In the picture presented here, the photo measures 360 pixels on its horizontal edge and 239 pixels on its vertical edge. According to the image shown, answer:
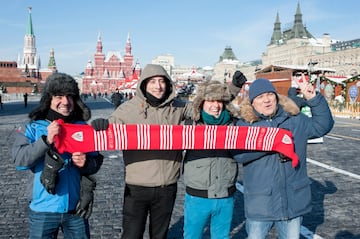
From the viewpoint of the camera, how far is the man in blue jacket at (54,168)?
2.45 meters

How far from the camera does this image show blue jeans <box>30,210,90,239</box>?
256 cm

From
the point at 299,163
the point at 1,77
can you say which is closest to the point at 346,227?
the point at 299,163

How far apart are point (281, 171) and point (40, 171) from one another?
180 centimetres

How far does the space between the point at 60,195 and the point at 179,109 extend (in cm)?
125

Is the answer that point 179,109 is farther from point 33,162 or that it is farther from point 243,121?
point 33,162

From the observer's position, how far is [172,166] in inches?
122

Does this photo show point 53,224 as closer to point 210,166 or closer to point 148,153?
point 148,153

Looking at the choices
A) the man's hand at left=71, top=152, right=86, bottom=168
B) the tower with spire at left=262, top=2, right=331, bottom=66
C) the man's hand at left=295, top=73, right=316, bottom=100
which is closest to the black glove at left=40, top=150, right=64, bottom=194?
the man's hand at left=71, top=152, right=86, bottom=168

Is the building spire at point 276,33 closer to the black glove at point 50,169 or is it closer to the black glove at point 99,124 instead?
the black glove at point 99,124

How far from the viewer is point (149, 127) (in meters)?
2.98

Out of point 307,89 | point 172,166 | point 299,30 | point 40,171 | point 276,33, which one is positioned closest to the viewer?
point 40,171

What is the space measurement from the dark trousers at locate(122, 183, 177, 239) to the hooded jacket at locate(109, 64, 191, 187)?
0.06 m

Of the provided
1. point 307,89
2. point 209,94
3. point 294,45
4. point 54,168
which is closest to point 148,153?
point 209,94

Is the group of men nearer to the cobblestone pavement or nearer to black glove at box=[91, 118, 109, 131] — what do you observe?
black glove at box=[91, 118, 109, 131]
